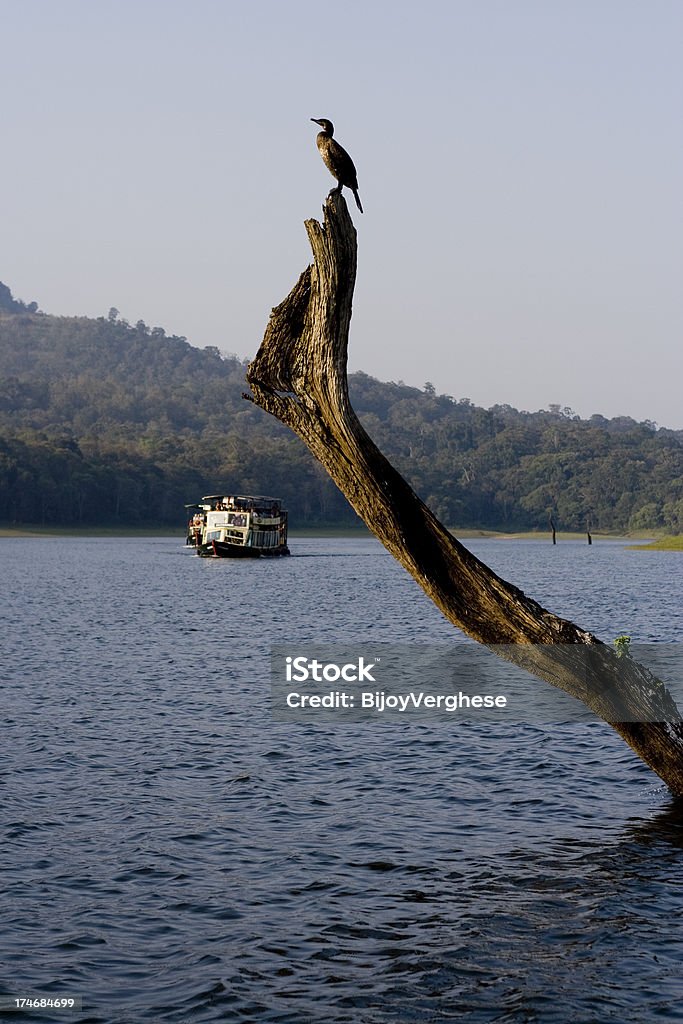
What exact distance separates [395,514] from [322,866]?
4.67m

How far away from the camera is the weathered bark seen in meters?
11.5

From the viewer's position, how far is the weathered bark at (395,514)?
37.7ft

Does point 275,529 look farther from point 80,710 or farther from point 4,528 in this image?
point 80,710

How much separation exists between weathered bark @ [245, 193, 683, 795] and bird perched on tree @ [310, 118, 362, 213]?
19cm

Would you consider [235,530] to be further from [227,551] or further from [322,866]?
[322,866]

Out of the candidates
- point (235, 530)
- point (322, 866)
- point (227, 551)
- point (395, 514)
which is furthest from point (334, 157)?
point (227, 551)

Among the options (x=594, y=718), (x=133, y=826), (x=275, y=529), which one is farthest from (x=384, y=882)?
(x=275, y=529)

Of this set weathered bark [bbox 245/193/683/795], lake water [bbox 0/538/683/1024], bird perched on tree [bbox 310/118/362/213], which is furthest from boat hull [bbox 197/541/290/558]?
bird perched on tree [bbox 310/118/362/213]

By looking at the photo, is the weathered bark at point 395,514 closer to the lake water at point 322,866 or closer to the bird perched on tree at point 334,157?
the bird perched on tree at point 334,157

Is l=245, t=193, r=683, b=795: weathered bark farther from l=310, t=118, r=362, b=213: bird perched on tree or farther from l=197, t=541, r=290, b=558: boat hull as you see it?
l=197, t=541, r=290, b=558: boat hull

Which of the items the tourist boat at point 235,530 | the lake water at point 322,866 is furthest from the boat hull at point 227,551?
the lake water at point 322,866

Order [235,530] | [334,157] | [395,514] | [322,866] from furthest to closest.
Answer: [235,530], [322,866], [395,514], [334,157]

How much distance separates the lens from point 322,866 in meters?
14.3

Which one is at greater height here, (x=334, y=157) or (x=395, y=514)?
(x=334, y=157)
